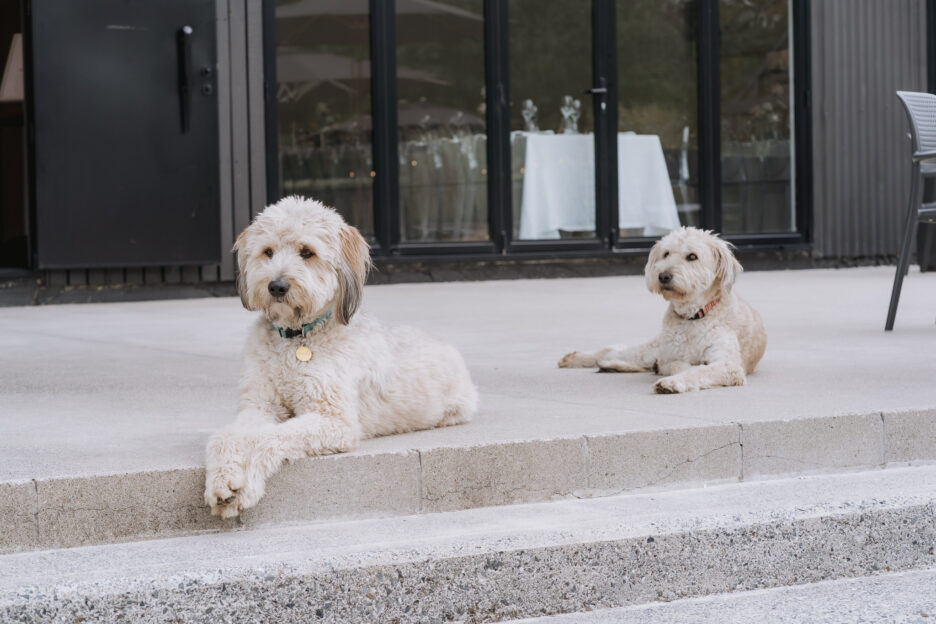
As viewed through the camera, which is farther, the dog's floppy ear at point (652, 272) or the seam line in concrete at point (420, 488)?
the dog's floppy ear at point (652, 272)

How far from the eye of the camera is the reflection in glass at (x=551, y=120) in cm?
1188

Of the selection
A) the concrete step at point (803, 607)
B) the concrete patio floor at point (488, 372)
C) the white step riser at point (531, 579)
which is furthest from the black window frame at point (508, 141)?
the concrete step at point (803, 607)

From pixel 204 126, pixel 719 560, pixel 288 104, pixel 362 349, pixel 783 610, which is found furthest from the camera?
pixel 288 104

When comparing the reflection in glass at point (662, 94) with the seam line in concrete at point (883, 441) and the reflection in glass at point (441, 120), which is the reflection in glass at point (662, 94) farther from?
the seam line in concrete at point (883, 441)

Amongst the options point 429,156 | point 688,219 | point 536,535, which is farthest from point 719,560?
point 688,219

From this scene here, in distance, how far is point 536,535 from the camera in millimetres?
3633

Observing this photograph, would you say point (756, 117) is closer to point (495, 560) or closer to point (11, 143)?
point (11, 143)

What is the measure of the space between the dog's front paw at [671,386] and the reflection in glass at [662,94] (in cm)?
728

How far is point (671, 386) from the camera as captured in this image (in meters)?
5.19

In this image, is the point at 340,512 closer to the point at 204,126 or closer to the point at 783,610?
the point at 783,610

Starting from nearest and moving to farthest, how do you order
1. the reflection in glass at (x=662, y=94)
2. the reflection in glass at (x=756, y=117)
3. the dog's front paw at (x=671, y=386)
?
the dog's front paw at (x=671, y=386)
the reflection in glass at (x=662, y=94)
the reflection in glass at (x=756, y=117)

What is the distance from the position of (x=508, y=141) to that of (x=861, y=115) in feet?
12.9

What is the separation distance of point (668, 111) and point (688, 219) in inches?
43.7

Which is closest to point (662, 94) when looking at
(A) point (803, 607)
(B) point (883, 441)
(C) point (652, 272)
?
(C) point (652, 272)
